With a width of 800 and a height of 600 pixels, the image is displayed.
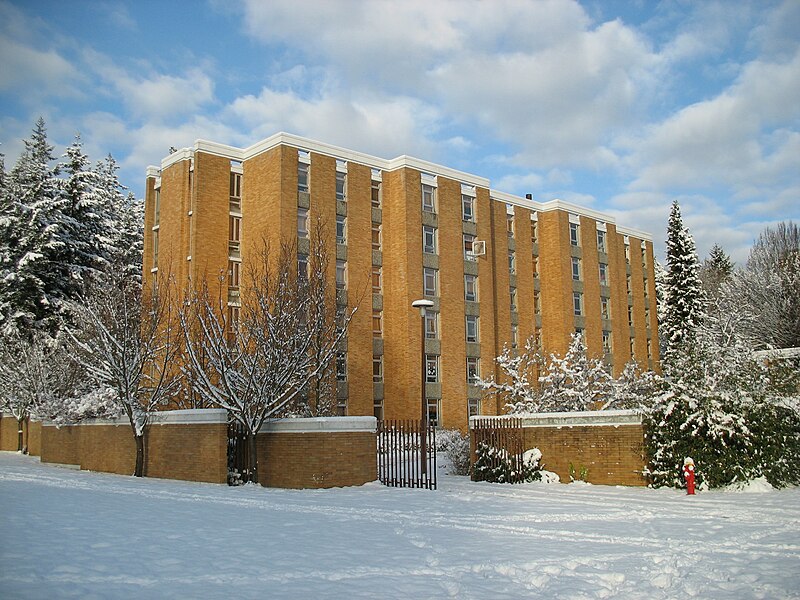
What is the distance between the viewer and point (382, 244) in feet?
151

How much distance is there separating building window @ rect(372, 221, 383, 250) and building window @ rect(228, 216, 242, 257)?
7787 millimetres

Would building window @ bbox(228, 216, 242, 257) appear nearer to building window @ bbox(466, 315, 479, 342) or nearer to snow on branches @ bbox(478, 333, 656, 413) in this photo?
building window @ bbox(466, 315, 479, 342)

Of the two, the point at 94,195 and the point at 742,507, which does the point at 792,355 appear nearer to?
the point at 742,507

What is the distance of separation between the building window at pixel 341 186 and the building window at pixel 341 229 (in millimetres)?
1096

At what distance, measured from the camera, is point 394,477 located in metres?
19.8

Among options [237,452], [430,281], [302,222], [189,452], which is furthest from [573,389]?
[302,222]

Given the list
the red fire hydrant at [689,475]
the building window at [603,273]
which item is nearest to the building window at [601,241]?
the building window at [603,273]

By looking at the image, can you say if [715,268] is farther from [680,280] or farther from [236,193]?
[236,193]

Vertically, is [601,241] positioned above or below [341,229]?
above

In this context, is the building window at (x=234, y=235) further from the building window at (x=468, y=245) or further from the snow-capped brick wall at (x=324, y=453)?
the snow-capped brick wall at (x=324, y=453)

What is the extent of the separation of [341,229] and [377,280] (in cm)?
378

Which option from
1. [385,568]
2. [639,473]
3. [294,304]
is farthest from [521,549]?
[294,304]

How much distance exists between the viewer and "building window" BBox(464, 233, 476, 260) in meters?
Result: 48.8

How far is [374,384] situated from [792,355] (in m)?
22.8
